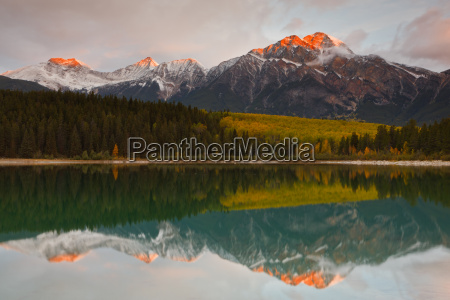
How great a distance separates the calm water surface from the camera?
37.0ft

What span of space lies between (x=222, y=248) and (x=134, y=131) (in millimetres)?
100160

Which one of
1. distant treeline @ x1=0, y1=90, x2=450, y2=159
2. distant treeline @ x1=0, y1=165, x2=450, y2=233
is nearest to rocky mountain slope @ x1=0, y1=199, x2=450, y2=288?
distant treeline @ x1=0, y1=165, x2=450, y2=233

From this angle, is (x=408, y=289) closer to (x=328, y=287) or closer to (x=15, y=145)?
(x=328, y=287)

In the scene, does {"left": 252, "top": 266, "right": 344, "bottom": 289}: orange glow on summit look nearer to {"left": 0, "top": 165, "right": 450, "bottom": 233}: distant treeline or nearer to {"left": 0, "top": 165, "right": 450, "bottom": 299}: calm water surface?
{"left": 0, "top": 165, "right": 450, "bottom": 299}: calm water surface

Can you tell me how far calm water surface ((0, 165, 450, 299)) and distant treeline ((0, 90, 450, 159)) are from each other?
72.5 m

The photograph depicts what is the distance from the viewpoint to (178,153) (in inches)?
4311

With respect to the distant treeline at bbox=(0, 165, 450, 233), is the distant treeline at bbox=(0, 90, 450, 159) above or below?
above

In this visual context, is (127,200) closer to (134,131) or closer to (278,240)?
(278,240)

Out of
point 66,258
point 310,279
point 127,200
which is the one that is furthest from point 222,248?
point 127,200

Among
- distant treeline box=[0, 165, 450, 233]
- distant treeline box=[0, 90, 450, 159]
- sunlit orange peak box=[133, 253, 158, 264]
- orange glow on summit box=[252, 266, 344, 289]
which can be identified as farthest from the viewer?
distant treeline box=[0, 90, 450, 159]

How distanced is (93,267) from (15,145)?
303 ft

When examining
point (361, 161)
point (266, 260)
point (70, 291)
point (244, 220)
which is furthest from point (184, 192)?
point (361, 161)

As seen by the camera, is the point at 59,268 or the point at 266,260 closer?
the point at 59,268

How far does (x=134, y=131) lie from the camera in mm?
112625
